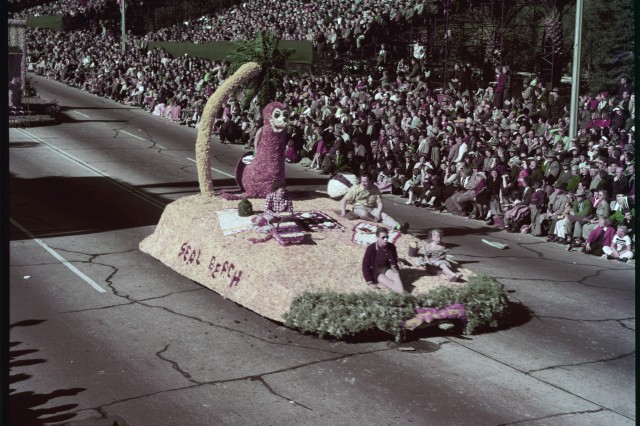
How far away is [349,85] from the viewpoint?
3462 centimetres

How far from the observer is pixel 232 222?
17312 mm

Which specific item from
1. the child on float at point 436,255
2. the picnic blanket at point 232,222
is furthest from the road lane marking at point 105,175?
the child on float at point 436,255

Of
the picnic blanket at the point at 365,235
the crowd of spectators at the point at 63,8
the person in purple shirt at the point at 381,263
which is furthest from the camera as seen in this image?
the crowd of spectators at the point at 63,8

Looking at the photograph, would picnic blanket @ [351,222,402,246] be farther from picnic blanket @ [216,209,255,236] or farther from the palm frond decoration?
the palm frond decoration

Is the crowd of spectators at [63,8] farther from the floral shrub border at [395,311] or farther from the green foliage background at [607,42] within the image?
the floral shrub border at [395,311]

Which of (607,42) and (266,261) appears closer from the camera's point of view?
(266,261)

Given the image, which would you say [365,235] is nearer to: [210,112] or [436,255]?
[436,255]

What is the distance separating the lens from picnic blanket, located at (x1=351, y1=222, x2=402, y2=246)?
1638 cm

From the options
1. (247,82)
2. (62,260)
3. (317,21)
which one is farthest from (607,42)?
(62,260)

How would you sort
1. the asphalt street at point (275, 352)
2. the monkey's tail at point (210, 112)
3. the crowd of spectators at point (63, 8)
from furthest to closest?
the crowd of spectators at point (63, 8) < the monkey's tail at point (210, 112) < the asphalt street at point (275, 352)

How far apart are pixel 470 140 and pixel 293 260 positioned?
1110 cm

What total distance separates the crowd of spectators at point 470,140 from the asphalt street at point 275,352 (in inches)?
42.1

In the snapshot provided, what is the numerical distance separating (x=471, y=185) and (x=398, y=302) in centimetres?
990

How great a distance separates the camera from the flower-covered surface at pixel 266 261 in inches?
583
